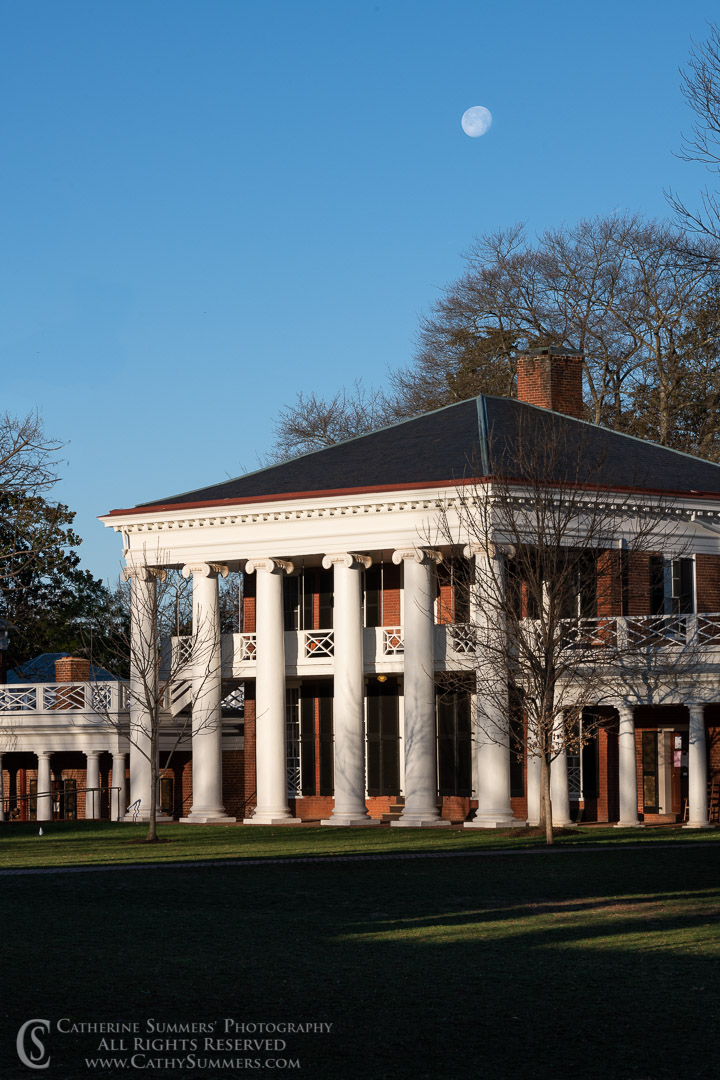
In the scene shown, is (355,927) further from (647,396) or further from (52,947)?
(647,396)

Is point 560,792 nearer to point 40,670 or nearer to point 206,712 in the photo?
point 206,712

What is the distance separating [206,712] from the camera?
35.7 metres

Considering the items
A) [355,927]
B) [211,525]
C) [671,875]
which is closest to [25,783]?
[211,525]

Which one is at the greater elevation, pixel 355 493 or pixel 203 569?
pixel 355 493

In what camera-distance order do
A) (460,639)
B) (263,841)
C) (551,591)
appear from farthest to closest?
(460,639) → (263,841) → (551,591)

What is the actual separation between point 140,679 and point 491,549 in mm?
8704

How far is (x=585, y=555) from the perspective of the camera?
34188mm

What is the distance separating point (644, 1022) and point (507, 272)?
47.9 m

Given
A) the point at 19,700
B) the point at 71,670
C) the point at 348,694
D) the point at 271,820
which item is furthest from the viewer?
the point at 71,670

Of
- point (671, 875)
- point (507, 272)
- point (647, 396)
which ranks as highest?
point (507, 272)

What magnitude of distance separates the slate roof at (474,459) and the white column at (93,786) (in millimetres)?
7897

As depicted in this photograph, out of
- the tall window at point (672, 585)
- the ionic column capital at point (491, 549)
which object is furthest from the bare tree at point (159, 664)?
the tall window at point (672, 585)

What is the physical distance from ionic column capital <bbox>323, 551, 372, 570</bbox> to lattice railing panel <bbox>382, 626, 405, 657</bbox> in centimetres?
183

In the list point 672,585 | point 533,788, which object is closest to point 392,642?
point 533,788
